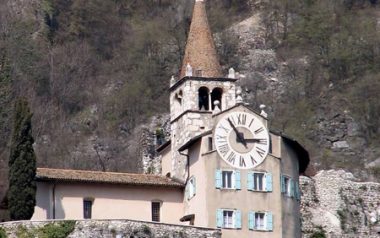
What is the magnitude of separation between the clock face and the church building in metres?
0.05

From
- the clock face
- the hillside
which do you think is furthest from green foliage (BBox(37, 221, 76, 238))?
the hillside

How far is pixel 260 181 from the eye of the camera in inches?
3964

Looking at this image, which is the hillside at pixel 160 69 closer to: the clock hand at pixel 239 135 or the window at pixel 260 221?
the clock hand at pixel 239 135

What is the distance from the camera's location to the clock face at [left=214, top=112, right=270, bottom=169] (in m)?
100

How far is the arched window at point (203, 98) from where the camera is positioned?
104000mm

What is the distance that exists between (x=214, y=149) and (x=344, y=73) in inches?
1976

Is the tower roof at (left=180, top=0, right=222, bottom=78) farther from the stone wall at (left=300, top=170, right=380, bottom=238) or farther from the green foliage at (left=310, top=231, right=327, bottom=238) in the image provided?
the green foliage at (left=310, top=231, right=327, bottom=238)

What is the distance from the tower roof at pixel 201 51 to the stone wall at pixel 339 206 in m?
8.95

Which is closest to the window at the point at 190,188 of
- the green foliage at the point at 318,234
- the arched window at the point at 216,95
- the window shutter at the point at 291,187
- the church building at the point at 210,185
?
the church building at the point at 210,185

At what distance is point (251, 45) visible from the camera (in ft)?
498

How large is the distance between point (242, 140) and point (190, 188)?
3.33 m

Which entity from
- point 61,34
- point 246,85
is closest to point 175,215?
point 246,85

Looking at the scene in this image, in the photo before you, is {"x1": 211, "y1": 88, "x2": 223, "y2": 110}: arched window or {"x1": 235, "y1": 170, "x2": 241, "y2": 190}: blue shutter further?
{"x1": 211, "y1": 88, "x2": 223, "y2": 110}: arched window

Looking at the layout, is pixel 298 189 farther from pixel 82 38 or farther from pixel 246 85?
pixel 82 38
